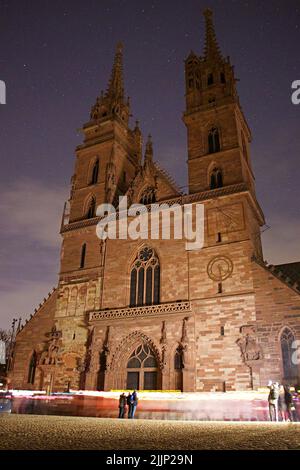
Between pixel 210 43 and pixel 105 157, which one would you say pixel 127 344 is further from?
pixel 210 43

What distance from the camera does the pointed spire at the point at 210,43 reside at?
3098 centimetres

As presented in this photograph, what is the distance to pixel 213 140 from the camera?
87.8 ft

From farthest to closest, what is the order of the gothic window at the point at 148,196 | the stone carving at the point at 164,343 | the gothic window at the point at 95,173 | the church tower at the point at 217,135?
the gothic window at the point at 95,173 < the gothic window at the point at 148,196 < the church tower at the point at 217,135 < the stone carving at the point at 164,343

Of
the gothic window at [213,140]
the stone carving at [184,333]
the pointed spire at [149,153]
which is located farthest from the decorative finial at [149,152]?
the stone carving at [184,333]

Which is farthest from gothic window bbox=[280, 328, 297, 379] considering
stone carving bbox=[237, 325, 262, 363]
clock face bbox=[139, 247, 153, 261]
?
clock face bbox=[139, 247, 153, 261]

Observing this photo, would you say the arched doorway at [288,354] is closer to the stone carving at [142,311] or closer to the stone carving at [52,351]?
the stone carving at [142,311]

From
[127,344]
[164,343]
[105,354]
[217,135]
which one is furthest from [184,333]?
[217,135]

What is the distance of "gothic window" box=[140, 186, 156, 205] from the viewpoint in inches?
1048

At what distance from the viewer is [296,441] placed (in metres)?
5.81

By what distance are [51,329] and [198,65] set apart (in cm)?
2301

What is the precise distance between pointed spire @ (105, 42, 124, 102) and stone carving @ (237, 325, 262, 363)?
24.9 m

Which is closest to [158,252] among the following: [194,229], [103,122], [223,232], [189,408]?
[194,229]

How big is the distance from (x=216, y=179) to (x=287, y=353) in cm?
1181

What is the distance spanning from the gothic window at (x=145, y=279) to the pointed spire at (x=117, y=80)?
17.8 meters
